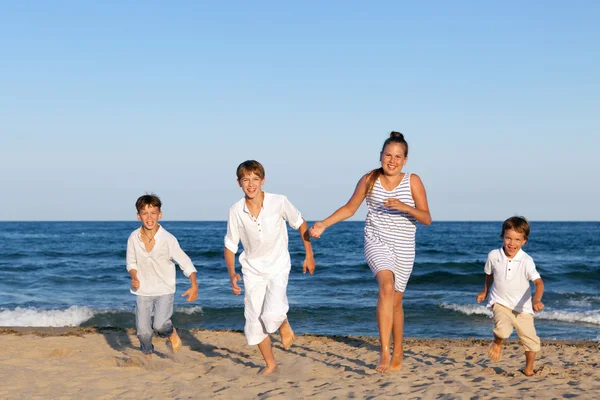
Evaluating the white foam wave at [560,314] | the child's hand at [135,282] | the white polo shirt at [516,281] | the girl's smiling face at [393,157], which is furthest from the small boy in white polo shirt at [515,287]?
the white foam wave at [560,314]

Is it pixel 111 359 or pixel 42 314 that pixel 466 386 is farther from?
pixel 42 314

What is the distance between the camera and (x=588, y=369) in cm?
584

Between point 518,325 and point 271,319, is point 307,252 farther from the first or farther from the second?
point 518,325

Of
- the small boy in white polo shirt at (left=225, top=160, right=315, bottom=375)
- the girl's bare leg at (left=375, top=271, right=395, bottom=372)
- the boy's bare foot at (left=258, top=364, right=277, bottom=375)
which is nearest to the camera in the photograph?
the girl's bare leg at (left=375, top=271, right=395, bottom=372)

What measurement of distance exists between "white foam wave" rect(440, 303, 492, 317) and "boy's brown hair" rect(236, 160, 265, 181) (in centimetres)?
756

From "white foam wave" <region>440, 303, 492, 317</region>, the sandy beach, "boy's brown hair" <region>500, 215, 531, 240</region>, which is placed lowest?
"white foam wave" <region>440, 303, 492, 317</region>

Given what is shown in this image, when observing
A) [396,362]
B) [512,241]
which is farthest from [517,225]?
[396,362]

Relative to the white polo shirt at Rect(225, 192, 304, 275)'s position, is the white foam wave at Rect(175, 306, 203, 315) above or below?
below

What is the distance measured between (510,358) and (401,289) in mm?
2017

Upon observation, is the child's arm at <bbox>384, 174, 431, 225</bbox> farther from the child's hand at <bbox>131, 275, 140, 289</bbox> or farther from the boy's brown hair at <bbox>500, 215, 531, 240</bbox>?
the child's hand at <bbox>131, 275, 140, 289</bbox>

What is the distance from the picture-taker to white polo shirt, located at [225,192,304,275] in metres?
5.31

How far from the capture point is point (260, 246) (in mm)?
5324

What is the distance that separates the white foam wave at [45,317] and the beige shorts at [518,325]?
796 centimetres

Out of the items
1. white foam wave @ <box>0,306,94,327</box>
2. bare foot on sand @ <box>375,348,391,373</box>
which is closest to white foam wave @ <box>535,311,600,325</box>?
bare foot on sand @ <box>375,348,391,373</box>
